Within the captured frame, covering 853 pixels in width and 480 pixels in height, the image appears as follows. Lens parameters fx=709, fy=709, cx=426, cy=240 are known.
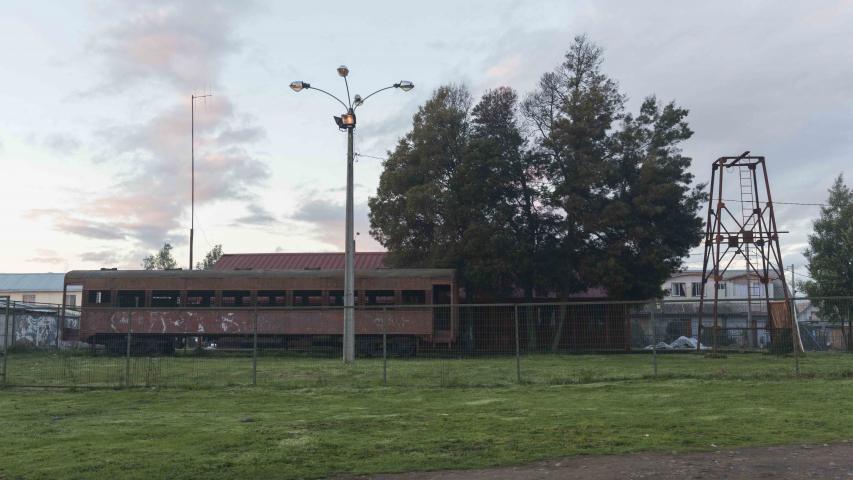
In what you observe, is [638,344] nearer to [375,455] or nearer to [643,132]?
[643,132]

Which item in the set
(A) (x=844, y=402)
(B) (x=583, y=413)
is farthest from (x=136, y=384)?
(A) (x=844, y=402)

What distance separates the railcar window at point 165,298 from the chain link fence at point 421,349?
1006 millimetres

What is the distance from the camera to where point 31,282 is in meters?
67.8

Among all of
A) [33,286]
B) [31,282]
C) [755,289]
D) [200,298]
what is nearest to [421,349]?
[200,298]

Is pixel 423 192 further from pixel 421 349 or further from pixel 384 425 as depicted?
pixel 384 425

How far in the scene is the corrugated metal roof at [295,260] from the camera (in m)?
40.5

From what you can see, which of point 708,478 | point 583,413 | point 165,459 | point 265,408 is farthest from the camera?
point 265,408

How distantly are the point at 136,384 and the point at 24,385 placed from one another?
249 cm

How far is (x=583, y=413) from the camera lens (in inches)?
428

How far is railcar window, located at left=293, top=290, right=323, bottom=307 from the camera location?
29.0 m

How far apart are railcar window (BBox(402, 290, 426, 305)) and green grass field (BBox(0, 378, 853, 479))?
13.7 metres

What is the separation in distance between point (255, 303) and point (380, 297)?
196 inches

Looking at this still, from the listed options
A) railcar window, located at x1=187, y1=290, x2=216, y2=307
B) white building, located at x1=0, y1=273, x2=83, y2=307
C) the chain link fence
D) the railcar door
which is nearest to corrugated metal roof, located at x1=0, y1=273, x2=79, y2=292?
white building, located at x1=0, y1=273, x2=83, y2=307

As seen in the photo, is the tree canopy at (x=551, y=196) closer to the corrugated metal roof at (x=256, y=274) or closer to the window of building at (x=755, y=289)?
the corrugated metal roof at (x=256, y=274)
